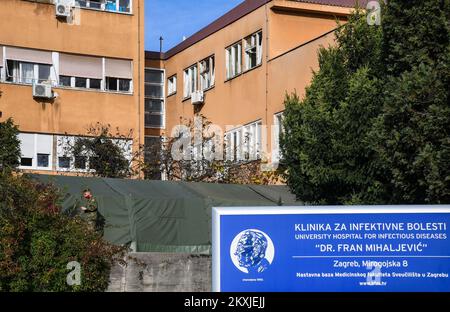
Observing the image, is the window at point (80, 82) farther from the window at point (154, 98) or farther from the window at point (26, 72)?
the window at point (154, 98)

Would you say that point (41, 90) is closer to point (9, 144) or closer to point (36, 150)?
point (36, 150)

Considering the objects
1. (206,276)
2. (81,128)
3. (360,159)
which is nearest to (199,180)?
(81,128)

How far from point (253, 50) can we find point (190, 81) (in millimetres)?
5530

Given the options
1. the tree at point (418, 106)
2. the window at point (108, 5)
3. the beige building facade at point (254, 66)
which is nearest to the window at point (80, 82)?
the window at point (108, 5)

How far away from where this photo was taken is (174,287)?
1950 centimetres

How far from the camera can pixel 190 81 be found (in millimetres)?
37656

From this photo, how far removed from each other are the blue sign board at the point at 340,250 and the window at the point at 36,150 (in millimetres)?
20574

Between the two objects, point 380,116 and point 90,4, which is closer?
point 380,116

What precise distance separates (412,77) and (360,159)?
11.0 feet

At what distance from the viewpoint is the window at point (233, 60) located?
1330 inches

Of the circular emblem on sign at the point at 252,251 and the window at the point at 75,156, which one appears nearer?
the circular emblem on sign at the point at 252,251

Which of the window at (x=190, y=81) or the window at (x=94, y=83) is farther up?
the window at (x=190, y=81)

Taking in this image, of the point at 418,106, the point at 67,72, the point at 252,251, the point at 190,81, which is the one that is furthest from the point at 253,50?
the point at 252,251
